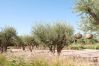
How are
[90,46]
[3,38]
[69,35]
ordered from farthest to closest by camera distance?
[90,46] < [3,38] < [69,35]

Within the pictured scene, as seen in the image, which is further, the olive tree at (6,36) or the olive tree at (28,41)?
the olive tree at (28,41)

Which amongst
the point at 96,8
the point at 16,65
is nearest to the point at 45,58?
the point at 16,65

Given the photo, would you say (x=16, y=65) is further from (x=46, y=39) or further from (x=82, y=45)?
(x=82, y=45)

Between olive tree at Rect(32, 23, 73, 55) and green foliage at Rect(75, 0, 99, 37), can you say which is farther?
olive tree at Rect(32, 23, 73, 55)

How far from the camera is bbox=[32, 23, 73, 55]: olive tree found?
24.5m

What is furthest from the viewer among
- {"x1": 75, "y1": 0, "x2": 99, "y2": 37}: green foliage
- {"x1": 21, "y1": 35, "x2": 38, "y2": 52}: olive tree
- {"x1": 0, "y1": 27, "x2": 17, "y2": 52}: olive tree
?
{"x1": 21, "y1": 35, "x2": 38, "y2": 52}: olive tree

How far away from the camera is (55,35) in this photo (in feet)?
81.8

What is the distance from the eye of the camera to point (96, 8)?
16.7 metres

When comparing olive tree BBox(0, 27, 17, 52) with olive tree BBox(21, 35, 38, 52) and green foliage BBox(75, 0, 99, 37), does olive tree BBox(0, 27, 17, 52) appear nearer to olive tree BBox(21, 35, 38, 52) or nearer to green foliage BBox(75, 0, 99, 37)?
olive tree BBox(21, 35, 38, 52)

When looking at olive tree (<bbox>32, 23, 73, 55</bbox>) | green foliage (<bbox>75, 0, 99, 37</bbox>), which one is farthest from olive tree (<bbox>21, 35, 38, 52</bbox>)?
green foliage (<bbox>75, 0, 99, 37</bbox>)

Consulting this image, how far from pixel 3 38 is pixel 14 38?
2358mm

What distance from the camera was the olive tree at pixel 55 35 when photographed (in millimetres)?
24547

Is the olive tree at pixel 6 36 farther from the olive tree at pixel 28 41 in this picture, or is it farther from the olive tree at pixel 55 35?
the olive tree at pixel 55 35

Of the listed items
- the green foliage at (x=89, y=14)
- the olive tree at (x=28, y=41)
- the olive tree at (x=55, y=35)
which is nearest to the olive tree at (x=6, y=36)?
the olive tree at (x=28, y=41)
